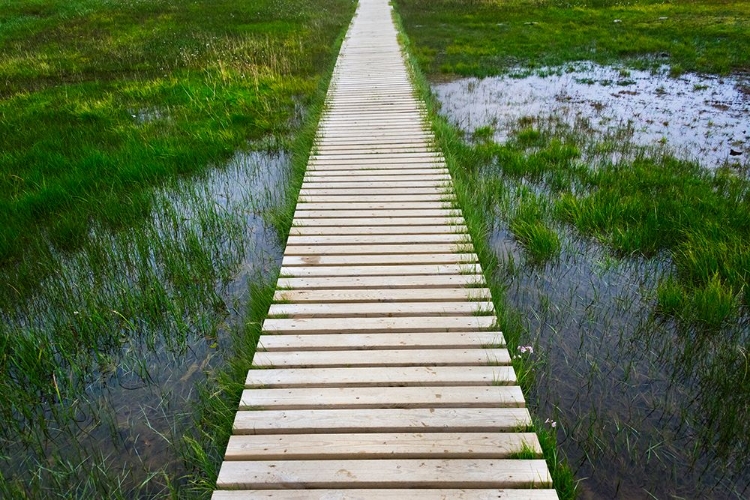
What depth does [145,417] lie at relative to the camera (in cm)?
303

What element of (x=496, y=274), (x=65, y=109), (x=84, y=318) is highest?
(x=65, y=109)

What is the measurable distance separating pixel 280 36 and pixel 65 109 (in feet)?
27.5

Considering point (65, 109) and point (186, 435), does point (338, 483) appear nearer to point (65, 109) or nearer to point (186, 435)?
point (186, 435)

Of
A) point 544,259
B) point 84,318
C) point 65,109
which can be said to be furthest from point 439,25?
point 84,318

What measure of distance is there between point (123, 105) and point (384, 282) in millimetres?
7651

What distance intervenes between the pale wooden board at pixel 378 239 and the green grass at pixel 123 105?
79.3 inches

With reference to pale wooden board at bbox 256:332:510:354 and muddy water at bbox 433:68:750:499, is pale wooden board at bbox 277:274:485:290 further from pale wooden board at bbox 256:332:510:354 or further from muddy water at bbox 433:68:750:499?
pale wooden board at bbox 256:332:510:354

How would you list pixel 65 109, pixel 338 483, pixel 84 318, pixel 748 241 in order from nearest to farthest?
pixel 338 483 < pixel 84 318 < pixel 748 241 < pixel 65 109

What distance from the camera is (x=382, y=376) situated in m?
3.07

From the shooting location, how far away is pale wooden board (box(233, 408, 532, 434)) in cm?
273

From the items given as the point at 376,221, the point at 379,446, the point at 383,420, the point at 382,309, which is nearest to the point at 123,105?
the point at 376,221

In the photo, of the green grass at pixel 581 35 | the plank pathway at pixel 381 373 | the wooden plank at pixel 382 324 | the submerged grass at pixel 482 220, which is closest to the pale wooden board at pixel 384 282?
the plank pathway at pixel 381 373

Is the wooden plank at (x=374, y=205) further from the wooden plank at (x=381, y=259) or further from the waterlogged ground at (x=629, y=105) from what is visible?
the waterlogged ground at (x=629, y=105)

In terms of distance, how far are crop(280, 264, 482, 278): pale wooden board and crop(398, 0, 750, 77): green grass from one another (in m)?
8.54
